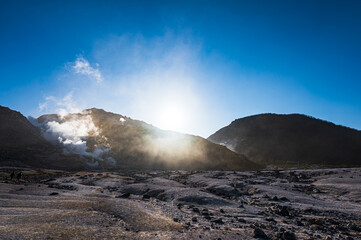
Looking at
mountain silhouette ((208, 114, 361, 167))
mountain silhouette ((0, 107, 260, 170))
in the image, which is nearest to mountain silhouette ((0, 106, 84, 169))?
mountain silhouette ((0, 107, 260, 170))

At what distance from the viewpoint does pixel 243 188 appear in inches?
651

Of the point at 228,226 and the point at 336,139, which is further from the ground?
the point at 336,139

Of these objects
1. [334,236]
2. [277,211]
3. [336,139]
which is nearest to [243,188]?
[277,211]

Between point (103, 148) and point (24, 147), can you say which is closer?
point (24, 147)

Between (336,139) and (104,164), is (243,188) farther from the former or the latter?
(336,139)

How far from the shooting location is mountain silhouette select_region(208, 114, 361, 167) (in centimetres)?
7625

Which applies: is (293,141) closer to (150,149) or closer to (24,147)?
(150,149)

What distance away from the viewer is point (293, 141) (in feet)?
299

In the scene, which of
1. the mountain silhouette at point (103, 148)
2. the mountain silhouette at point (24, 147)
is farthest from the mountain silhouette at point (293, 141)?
the mountain silhouette at point (24, 147)

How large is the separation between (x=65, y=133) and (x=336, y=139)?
112857 mm

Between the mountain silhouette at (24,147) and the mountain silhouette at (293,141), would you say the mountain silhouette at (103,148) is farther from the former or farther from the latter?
the mountain silhouette at (293,141)

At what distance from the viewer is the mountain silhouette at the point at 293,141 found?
250 feet

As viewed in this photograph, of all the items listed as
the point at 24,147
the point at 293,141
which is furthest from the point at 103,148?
the point at 293,141

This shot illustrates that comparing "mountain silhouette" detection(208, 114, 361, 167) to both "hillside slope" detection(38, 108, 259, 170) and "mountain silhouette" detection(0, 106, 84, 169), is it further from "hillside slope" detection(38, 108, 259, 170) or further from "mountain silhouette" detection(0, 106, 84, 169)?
"mountain silhouette" detection(0, 106, 84, 169)
